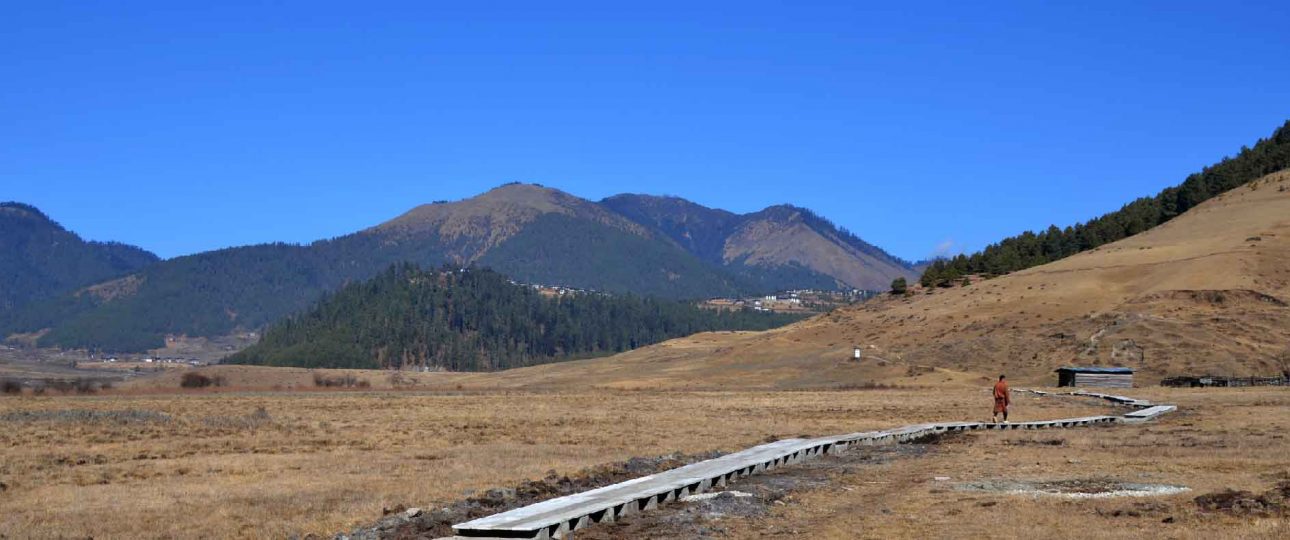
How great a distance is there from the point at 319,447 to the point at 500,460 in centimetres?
784

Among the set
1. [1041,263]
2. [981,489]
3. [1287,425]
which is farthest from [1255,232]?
[981,489]

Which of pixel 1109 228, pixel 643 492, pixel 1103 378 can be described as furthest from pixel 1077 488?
pixel 1109 228

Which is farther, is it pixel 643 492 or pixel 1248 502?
pixel 643 492

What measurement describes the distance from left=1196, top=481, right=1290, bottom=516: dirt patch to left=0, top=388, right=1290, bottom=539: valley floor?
1.47 ft

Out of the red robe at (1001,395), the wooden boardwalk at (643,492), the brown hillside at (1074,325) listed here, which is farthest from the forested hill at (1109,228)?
Answer: the wooden boardwalk at (643,492)

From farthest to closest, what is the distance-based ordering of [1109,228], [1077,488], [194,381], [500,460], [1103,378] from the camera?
1. [1109,228]
2. [194,381]
3. [1103,378]
4. [500,460]
5. [1077,488]

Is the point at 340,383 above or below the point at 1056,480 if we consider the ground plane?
above

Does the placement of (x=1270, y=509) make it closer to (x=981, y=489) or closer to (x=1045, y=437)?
(x=981, y=489)

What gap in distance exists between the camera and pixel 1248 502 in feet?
73.3

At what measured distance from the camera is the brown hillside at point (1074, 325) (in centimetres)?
10438

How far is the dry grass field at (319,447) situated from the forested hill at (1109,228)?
9675cm

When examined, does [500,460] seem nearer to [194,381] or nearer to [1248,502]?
[1248,502]

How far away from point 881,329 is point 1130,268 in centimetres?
2570

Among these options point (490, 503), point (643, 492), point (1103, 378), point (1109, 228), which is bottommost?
point (490, 503)
